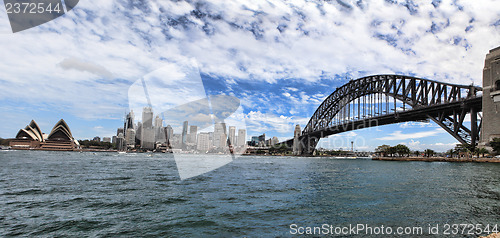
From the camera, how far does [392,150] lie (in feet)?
302

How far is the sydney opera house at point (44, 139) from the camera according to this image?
420ft

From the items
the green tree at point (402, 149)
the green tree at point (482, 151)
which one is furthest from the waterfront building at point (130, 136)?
the green tree at point (482, 151)

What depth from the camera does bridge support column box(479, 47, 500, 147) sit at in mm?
45531

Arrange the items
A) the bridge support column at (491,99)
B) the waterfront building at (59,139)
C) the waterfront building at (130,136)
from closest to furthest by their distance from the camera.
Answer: the bridge support column at (491,99) → the waterfront building at (130,136) → the waterfront building at (59,139)

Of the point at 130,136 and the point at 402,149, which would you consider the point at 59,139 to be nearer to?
the point at 130,136

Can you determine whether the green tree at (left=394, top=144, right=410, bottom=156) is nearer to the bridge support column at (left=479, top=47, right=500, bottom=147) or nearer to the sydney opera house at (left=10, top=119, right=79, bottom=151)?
the bridge support column at (left=479, top=47, right=500, bottom=147)

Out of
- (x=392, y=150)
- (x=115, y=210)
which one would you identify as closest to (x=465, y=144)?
(x=392, y=150)

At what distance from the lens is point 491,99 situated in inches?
1825

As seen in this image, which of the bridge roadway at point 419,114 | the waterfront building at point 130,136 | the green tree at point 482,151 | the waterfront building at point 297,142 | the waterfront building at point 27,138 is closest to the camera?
the green tree at point 482,151

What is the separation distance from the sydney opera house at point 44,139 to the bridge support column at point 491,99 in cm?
16682

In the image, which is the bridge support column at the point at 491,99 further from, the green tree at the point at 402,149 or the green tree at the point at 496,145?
the green tree at the point at 402,149

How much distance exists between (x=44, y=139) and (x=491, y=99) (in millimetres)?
179785

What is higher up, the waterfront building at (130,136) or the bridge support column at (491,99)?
the bridge support column at (491,99)

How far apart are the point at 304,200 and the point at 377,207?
3.44 m
